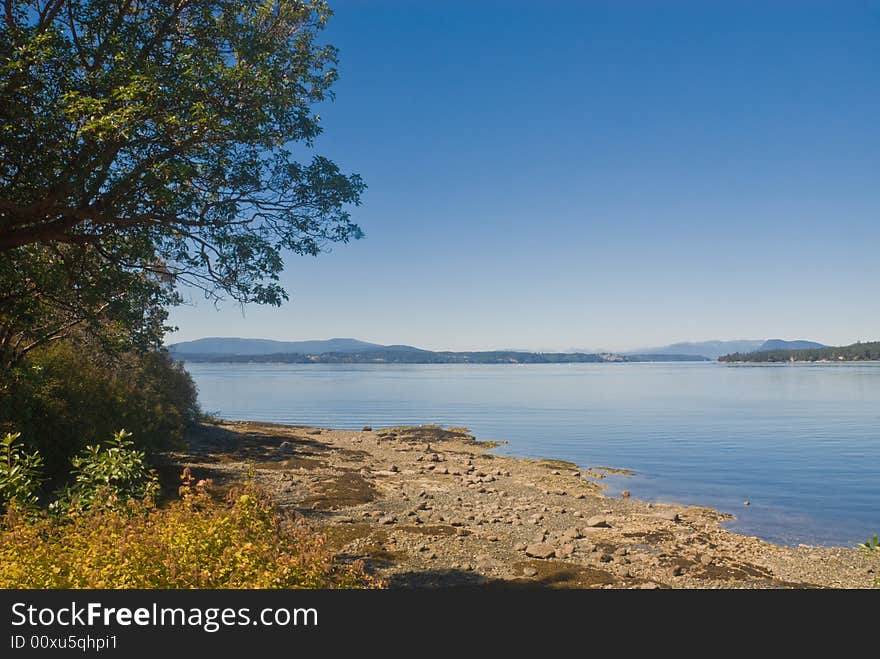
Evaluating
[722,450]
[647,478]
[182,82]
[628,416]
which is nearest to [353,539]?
[182,82]

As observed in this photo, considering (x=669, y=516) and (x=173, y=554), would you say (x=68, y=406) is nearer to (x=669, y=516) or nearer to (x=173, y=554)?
(x=173, y=554)

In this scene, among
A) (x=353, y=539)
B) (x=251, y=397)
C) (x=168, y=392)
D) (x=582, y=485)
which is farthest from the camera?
(x=251, y=397)

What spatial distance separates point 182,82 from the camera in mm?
11414

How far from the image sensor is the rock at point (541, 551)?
14.4 m

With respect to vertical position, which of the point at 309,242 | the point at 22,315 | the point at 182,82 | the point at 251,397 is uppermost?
the point at 182,82

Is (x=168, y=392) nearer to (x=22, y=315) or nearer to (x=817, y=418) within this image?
(x=22, y=315)

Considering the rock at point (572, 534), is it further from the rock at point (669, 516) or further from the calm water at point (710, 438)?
the calm water at point (710, 438)

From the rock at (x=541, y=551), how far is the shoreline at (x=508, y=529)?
25 mm

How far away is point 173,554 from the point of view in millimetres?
6852

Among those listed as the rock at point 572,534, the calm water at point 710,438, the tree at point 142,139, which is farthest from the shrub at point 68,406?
the calm water at point 710,438

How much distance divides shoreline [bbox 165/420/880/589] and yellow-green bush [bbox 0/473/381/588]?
9.78ft

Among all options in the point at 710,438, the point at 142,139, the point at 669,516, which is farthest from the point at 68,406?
the point at 710,438

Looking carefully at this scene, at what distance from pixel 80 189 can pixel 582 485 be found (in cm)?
2231

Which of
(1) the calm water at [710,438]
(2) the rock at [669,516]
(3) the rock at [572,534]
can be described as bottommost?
(1) the calm water at [710,438]
